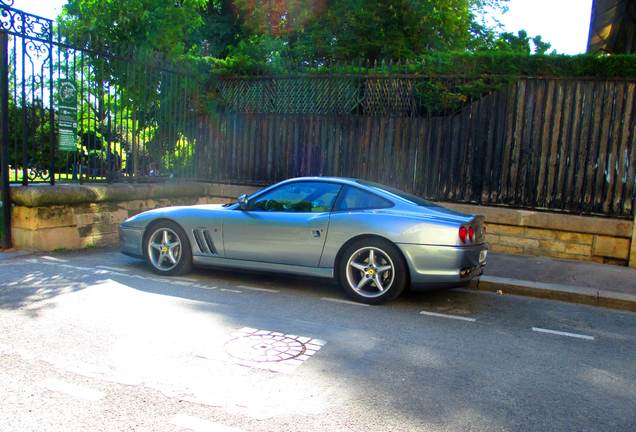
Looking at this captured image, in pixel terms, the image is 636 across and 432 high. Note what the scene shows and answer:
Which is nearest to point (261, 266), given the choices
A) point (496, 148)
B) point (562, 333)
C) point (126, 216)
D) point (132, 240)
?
point (132, 240)

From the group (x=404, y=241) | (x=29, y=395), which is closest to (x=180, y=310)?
(x=29, y=395)

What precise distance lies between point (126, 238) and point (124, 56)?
372 cm

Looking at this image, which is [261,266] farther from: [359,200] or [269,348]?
[269,348]

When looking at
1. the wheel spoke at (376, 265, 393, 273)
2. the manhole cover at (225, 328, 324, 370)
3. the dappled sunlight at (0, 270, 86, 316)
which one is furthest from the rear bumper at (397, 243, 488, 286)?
the dappled sunlight at (0, 270, 86, 316)

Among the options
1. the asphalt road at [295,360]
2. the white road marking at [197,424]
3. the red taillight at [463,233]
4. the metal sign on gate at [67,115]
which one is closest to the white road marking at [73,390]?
the asphalt road at [295,360]

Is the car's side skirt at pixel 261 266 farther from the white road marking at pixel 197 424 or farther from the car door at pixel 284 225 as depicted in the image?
the white road marking at pixel 197 424

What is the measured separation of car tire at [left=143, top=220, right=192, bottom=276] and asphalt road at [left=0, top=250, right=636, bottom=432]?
0.39 meters

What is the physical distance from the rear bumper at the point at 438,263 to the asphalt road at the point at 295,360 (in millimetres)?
371

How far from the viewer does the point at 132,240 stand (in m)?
6.96

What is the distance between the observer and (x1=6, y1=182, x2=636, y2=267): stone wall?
301 inches

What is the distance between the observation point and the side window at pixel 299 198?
6.23 metres

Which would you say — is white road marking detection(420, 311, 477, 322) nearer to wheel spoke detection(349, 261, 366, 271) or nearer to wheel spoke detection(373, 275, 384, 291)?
wheel spoke detection(373, 275, 384, 291)

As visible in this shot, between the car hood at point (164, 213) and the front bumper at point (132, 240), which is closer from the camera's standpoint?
the car hood at point (164, 213)

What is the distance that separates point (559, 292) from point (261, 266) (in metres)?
3.65
